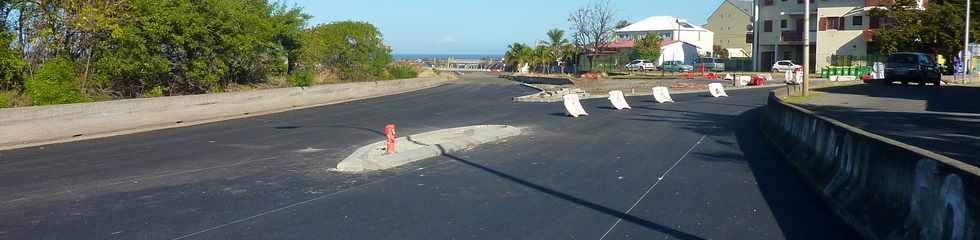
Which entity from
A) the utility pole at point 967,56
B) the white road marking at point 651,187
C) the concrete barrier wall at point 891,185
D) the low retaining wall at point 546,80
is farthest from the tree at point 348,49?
the concrete barrier wall at point 891,185

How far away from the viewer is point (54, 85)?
22594 mm

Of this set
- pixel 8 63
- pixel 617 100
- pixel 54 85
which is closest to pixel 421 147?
pixel 54 85

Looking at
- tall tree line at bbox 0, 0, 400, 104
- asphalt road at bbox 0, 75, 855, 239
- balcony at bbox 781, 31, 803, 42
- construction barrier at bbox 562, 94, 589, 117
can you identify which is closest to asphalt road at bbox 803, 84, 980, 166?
asphalt road at bbox 0, 75, 855, 239

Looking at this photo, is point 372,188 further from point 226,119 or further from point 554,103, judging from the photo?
point 554,103

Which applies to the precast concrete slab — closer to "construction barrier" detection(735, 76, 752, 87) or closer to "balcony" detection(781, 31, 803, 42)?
"construction barrier" detection(735, 76, 752, 87)

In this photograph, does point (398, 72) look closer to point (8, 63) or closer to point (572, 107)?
point (572, 107)

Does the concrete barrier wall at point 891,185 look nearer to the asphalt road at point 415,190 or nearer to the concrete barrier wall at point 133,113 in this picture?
the asphalt road at point 415,190

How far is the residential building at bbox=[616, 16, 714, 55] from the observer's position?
4493 inches

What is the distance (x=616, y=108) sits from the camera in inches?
1115

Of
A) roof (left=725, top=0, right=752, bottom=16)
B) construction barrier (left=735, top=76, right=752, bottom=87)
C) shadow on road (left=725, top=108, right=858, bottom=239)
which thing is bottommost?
shadow on road (left=725, top=108, right=858, bottom=239)

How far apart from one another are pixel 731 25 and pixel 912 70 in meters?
80.0

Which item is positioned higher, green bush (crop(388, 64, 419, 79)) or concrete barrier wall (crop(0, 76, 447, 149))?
green bush (crop(388, 64, 419, 79))

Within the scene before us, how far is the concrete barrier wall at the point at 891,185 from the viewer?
6.12 metres

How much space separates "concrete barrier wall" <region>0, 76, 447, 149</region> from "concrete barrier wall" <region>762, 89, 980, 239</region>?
15.7 metres
